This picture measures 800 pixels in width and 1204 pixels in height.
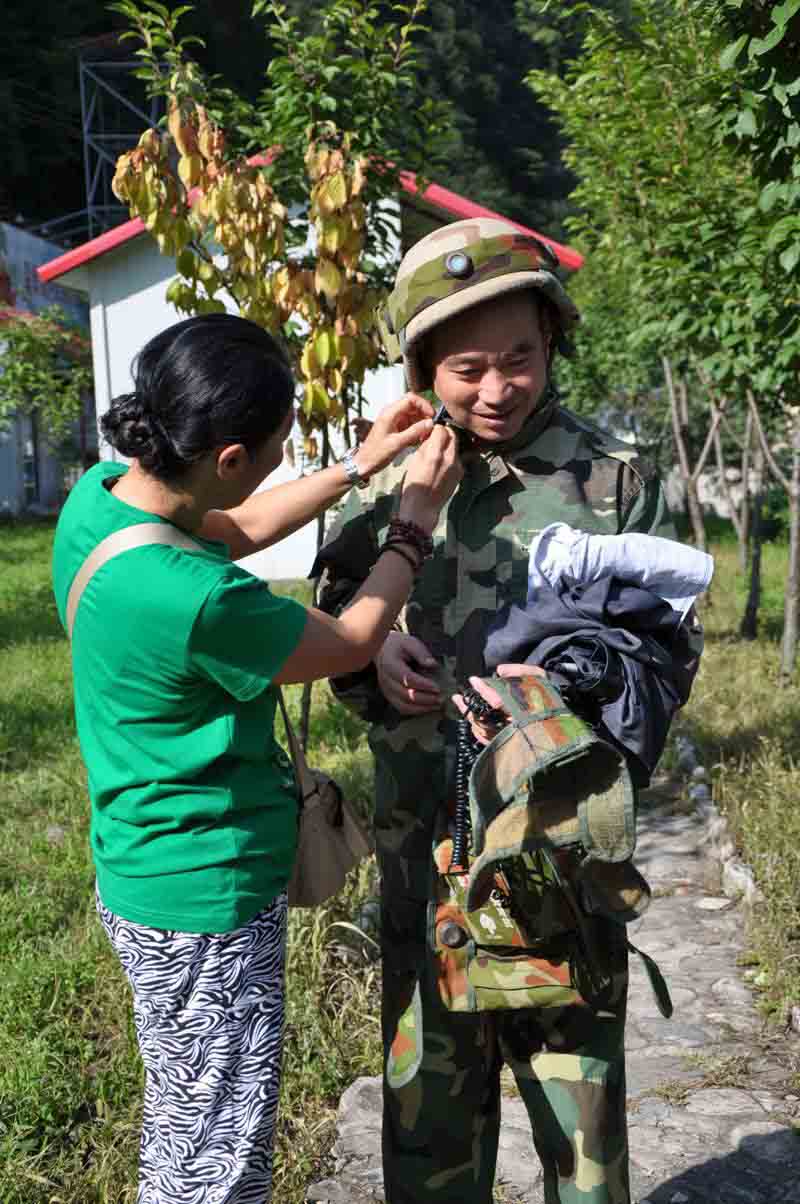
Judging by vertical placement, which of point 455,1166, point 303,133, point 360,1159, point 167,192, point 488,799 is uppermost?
point 303,133

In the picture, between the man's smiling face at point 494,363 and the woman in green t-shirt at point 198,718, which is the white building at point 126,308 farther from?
the woman in green t-shirt at point 198,718

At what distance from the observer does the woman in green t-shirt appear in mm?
1756

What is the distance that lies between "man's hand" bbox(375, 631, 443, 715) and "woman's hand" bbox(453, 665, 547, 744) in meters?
0.16

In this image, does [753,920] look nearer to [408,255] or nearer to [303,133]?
[408,255]

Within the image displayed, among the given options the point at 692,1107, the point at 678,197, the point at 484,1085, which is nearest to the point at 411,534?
the point at 484,1085

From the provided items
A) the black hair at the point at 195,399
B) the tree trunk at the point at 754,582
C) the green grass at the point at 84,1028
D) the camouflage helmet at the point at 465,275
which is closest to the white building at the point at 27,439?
the tree trunk at the point at 754,582

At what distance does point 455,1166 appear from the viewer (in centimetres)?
211

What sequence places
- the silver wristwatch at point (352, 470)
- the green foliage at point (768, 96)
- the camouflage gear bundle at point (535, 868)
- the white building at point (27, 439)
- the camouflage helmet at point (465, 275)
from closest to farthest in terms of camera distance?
1. the camouflage gear bundle at point (535, 868)
2. the camouflage helmet at point (465, 275)
3. the silver wristwatch at point (352, 470)
4. the green foliage at point (768, 96)
5. the white building at point (27, 439)

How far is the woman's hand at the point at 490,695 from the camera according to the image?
1.78m

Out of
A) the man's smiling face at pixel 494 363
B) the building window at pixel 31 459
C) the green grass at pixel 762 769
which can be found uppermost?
the building window at pixel 31 459

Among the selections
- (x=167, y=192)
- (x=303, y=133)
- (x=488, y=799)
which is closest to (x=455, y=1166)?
(x=488, y=799)

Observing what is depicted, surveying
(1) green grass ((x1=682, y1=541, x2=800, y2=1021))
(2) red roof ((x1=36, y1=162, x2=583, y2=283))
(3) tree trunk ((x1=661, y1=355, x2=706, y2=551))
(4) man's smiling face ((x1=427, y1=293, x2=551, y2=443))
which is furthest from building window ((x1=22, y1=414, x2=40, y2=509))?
(4) man's smiling face ((x1=427, y1=293, x2=551, y2=443))

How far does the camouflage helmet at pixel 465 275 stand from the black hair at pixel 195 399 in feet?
0.99

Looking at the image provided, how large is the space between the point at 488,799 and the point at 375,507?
716 millimetres
